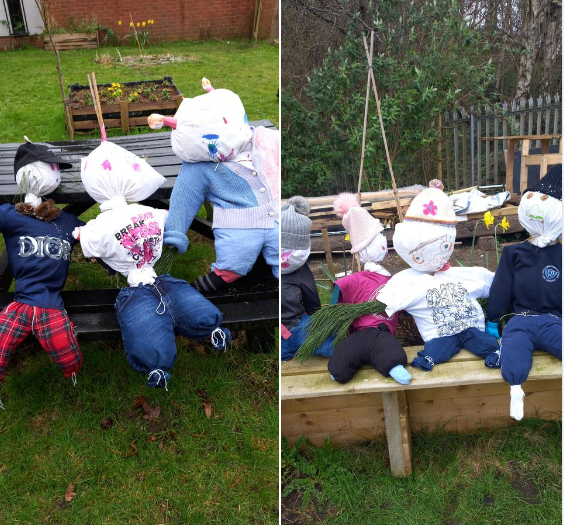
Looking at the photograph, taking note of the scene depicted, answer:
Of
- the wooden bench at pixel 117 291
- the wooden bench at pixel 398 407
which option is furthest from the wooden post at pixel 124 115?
the wooden bench at pixel 398 407

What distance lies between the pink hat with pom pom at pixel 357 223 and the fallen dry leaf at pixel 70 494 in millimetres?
1501

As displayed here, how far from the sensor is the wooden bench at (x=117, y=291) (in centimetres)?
257

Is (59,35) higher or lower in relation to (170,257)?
higher

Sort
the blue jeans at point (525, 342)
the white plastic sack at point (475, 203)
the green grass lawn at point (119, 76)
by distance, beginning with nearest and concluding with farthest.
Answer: the blue jeans at point (525, 342) < the white plastic sack at point (475, 203) < the green grass lawn at point (119, 76)

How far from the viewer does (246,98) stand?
773cm

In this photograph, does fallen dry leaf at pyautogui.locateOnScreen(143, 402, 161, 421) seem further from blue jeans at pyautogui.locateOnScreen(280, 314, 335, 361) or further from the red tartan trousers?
blue jeans at pyautogui.locateOnScreen(280, 314, 335, 361)

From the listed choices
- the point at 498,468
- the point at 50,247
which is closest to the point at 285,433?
the point at 498,468

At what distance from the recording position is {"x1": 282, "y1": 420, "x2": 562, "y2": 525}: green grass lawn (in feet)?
7.48

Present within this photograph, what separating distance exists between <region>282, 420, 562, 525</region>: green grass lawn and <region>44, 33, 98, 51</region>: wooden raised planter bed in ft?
35.4

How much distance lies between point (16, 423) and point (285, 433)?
1.16 metres

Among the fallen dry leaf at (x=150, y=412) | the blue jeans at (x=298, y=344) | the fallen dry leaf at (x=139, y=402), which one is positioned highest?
the blue jeans at (x=298, y=344)

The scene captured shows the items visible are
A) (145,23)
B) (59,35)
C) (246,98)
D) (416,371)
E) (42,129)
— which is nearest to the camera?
(416,371)

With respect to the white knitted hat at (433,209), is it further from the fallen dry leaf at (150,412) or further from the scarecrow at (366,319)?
the fallen dry leaf at (150,412)

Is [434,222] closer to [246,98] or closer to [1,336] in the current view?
[1,336]
